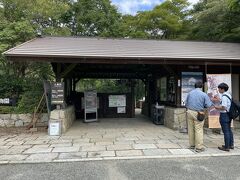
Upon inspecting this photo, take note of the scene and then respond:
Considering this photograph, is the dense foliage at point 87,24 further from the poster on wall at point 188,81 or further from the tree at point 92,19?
the poster on wall at point 188,81

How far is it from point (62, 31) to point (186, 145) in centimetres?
1130

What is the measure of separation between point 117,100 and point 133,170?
845 cm

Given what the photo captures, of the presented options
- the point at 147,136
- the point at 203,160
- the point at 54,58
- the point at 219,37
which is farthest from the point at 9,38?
the point at 219,37

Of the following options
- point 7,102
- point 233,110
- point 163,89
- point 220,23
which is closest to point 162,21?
point 220,23

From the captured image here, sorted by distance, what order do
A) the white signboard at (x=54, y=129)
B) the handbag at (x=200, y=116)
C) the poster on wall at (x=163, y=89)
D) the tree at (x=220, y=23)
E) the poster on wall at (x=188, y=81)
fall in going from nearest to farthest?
the handbag at (x=200, y=116)
the white signboard at (x=54, y=129)
the poster on wall at (x=188, y=81)
the poster on wall at (x=163, y=89)
the tree at (x=220, y=23)

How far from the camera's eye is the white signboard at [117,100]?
1311cm

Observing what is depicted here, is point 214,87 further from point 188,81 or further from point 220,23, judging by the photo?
point 220,23

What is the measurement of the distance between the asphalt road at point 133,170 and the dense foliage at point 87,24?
548 cm

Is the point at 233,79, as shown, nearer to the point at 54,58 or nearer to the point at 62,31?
the point at 54,58

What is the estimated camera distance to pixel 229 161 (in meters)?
5.36

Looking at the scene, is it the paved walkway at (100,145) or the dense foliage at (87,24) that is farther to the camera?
the dense foliage at (87,24)

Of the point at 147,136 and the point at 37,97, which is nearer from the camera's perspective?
the point at 147,136

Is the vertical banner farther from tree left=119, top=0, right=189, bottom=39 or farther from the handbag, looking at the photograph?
tree left=119, top=0, right=189, bottom=39

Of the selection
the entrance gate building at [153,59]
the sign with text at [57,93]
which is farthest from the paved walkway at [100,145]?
the entrance gate building at [153,59]
